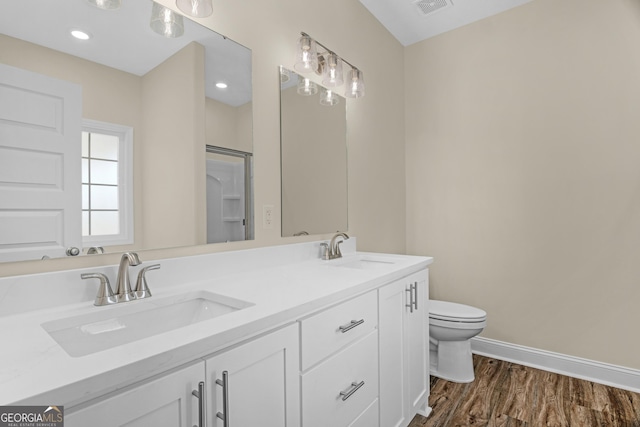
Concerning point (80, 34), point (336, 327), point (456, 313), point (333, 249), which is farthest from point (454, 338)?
point (80, 34)

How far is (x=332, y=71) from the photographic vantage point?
198cm

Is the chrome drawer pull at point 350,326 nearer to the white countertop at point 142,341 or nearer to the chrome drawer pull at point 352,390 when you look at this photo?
the white countertop at point 142,341

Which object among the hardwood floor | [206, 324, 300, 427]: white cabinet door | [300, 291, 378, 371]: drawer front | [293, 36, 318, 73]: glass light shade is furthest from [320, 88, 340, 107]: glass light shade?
the hardwood floor

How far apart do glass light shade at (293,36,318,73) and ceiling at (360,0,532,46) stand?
0.89m

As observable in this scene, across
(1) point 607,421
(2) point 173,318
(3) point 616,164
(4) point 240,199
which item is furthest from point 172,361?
(3) point 616,164

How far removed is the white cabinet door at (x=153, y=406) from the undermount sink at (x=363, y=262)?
118cm

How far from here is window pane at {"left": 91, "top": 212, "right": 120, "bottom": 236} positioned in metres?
1.08

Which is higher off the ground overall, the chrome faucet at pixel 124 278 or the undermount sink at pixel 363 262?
the chrome faucet at pixel 124 278

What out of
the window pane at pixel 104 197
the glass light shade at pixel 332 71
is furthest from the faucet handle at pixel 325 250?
the window pane at pixel 104 197

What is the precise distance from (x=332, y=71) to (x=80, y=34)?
4.16 ft

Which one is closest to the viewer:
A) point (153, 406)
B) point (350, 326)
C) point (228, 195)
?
point (153, 406)

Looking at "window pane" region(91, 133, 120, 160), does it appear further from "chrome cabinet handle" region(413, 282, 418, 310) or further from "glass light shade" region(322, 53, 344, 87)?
"chrome cabinet handle" region(413, 282, 418, 310)

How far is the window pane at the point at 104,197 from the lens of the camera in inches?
42.4

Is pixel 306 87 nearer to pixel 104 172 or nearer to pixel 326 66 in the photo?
pixel 326 66
